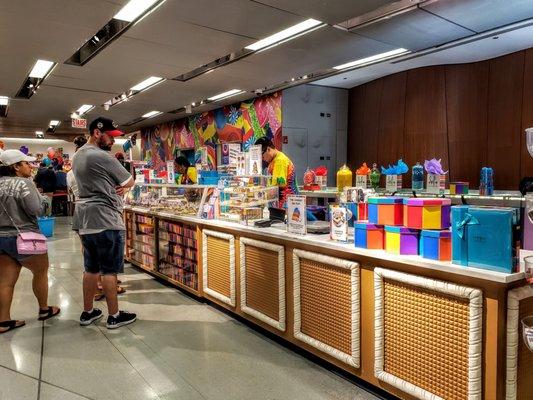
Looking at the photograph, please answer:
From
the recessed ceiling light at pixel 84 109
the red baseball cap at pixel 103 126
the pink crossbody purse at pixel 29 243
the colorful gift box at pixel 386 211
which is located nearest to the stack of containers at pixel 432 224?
the colorful gift box at pixel 386 211

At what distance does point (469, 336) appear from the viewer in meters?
2.00

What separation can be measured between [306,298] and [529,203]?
1721 mm

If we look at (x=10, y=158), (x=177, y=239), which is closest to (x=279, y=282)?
(x=177, y=239)

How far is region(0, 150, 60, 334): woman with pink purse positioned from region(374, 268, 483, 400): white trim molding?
9.82 feet

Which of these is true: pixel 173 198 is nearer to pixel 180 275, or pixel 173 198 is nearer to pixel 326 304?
pixel 180 275

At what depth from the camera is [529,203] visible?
1648mm

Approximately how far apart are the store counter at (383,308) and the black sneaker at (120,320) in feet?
2.62

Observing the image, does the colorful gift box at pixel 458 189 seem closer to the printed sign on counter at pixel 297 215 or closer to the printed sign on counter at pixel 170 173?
the printed sign on counter at pixel 297 215

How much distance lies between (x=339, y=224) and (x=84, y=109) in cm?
880

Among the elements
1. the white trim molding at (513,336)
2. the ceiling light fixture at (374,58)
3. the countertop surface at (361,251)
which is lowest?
the white trim molding at (513,336)

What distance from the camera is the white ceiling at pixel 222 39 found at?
401cm

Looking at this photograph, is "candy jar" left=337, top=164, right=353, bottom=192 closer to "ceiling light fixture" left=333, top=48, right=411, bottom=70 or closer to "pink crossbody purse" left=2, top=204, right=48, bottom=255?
"ceiling light fixture" left=333, top=48, right=411, bottom=70

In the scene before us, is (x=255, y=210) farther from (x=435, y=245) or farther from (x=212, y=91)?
(x=212, y=91)

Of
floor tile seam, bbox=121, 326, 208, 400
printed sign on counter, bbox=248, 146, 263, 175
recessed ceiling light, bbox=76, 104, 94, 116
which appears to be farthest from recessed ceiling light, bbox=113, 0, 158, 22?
recessed ceiling light, bbox=76, 104, 94, 116
